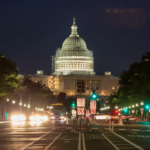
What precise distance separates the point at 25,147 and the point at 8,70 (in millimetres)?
63339

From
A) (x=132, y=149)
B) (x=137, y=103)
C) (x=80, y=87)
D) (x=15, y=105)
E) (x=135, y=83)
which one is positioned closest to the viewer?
(x=132, y=149)

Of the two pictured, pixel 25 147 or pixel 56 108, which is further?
pixel 56 108

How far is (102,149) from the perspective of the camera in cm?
2867

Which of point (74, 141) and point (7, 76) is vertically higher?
point (7, 76)

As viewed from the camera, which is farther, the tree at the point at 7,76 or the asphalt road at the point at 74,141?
the tree at the point at 7,76

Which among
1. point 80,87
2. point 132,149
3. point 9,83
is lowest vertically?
point 132,149

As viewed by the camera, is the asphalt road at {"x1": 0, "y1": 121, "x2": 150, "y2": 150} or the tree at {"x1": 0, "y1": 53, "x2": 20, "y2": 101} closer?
the asphalt road at {"x1": 0, "y1": 121, "x2": 150, "y2": 150}

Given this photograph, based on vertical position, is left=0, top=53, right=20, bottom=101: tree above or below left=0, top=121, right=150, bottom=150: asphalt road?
above

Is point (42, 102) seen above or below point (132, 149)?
above

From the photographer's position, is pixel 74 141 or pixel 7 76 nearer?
pixel 74 141

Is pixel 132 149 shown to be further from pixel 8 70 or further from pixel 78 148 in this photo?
pixel 8 70

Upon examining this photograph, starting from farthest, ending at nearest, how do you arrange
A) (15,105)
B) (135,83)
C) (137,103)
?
1. (15,105)
2. (137,103)
3. (135,83)

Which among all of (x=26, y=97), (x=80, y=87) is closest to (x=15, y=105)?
(x=26, y=97)

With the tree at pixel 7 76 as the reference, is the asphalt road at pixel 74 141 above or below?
below
